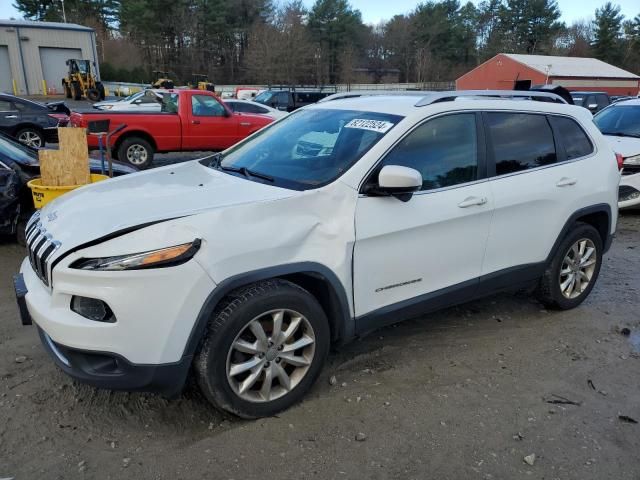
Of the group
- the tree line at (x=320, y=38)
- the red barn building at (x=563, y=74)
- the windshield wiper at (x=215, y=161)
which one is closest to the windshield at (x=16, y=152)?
the windshield wiper at (x=215, y=161)

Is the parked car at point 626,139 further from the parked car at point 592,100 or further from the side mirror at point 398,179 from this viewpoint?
the parked car at point 592,100

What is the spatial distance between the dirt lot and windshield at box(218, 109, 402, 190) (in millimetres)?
1323

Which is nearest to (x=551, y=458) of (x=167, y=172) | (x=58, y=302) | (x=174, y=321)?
(x=174, y=321)

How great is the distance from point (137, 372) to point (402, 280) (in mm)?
1645

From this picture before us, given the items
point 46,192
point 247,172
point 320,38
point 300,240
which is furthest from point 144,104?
point 320,38

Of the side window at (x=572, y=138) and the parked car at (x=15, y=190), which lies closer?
the side window at (x=572, y=138)

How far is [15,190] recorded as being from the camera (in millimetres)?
5879

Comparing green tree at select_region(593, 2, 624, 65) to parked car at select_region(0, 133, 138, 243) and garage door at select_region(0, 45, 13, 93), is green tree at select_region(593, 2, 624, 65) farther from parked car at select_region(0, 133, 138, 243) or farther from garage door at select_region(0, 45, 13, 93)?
parked car at select_region(0, 133, 138, 243)

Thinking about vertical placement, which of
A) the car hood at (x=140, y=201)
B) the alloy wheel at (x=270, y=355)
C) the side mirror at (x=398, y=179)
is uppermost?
the side mirror at (x=398, y=179)

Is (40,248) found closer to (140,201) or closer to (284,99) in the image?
(140,201)

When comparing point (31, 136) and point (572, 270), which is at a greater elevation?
point (572, 270)

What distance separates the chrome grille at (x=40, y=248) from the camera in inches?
107

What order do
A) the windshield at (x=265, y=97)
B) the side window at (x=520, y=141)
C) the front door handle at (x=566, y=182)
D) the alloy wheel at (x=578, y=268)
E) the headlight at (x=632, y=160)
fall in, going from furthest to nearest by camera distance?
the windshield at (x=265, y=97) → the headlight at (x=632, y=160) → the alloy wheel at (x=578, y=268) → the front door handle at (x=566, y=182) → the side window at (x=520, y=141)

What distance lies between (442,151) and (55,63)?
153ft
